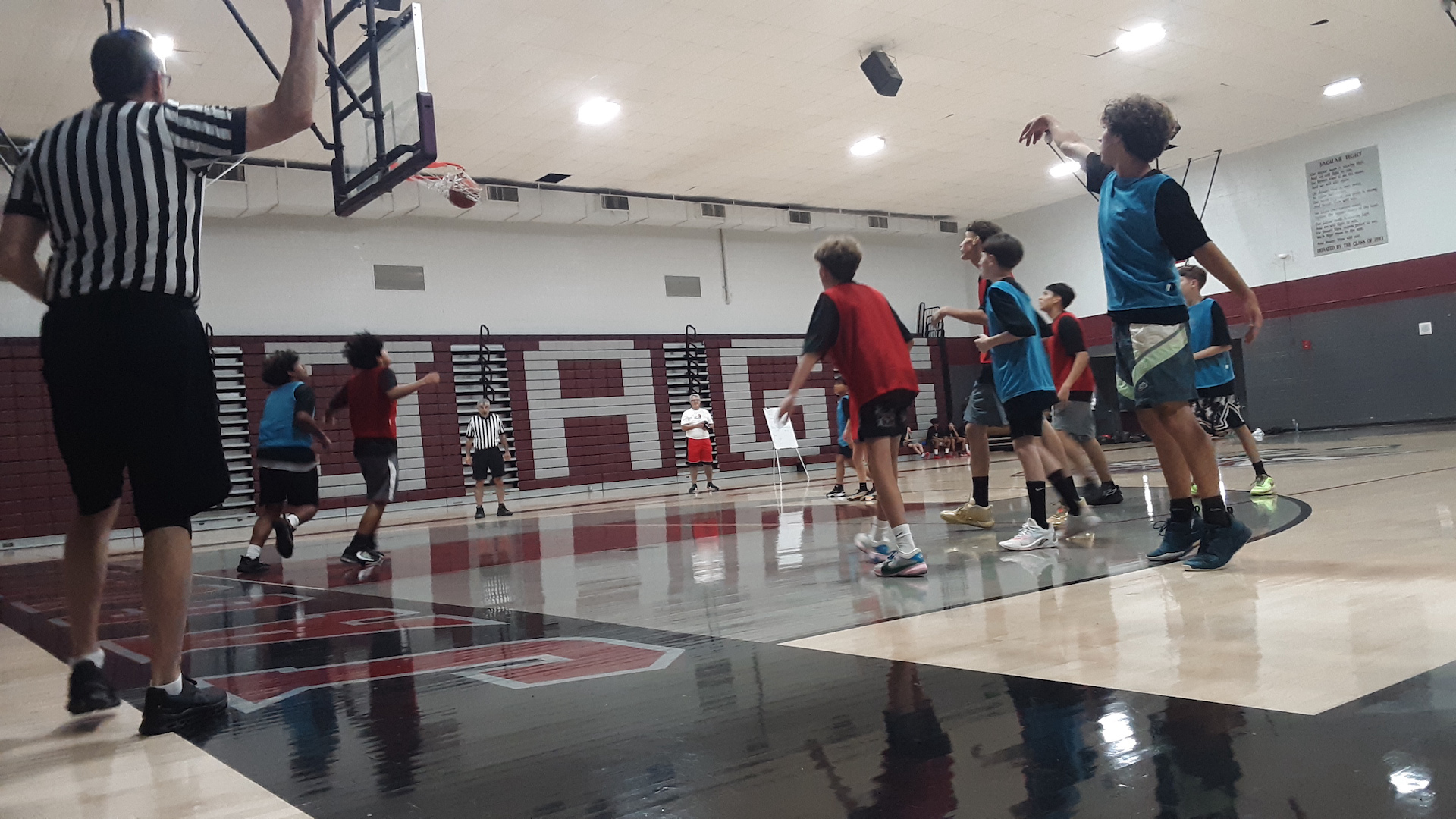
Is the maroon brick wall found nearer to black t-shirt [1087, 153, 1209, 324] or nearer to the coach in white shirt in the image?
the coach in white shirt

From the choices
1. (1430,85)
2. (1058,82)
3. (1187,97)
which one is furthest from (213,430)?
(1430,85)

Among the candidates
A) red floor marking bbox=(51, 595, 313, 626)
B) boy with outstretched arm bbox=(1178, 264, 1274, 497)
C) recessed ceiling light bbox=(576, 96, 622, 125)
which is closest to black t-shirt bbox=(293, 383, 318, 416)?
red floor marking bbox=(51, 595, 313, 626)

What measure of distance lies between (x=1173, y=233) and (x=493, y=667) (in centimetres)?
263

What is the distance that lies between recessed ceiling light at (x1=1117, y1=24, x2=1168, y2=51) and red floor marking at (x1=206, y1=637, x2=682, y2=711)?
11.5 m

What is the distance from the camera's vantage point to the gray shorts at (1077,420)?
6.00 metres

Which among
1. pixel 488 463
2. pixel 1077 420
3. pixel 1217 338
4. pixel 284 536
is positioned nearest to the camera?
pixel 1217 338

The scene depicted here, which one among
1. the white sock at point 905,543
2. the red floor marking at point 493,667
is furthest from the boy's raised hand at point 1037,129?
the red floor marking at point 493,667

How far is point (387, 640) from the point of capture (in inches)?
123

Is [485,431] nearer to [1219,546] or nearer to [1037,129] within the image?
[1037,129]

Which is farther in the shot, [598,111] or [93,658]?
[598,111]

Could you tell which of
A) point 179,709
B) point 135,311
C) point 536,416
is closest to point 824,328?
point 135,311

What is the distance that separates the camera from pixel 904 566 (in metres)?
3.60

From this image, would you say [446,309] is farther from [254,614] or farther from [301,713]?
[301,713]

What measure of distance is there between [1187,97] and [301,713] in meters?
15.5
